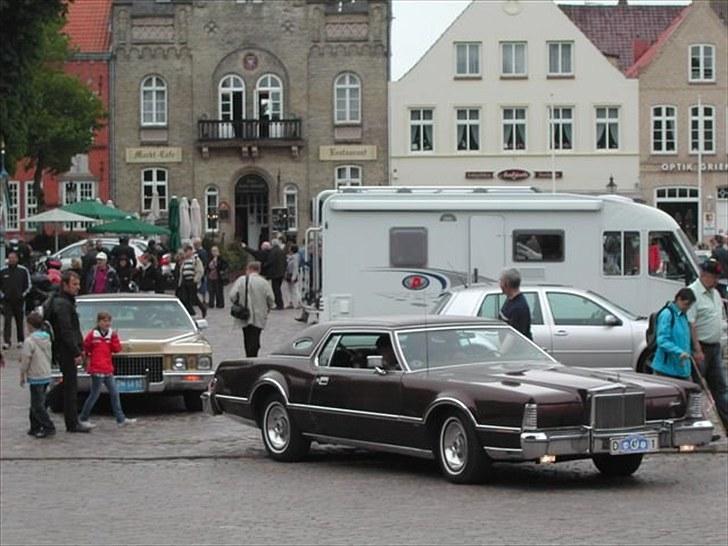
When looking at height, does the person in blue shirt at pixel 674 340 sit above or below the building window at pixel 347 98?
below

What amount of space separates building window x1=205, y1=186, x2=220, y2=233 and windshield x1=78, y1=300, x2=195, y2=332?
46.7 m

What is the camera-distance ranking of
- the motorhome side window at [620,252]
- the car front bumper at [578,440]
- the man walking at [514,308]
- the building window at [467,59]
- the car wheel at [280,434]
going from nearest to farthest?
1. the car front bumper at [578,440]
2. the car wheel at [280,434]
3. the man walking at [514,308]
4. the motorhome side window at [620,252]
5. the building window at [467,59]

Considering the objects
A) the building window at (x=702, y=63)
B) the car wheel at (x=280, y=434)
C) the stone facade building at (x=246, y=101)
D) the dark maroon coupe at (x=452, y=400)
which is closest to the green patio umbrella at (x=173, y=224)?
the stone facade building at (x=246, y=101)

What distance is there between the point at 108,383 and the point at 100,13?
193 feet

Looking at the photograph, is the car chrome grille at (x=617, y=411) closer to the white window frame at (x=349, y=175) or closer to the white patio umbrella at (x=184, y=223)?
the white patio umbrella at (x=184, y=223)

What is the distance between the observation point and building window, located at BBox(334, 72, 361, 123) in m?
68.3

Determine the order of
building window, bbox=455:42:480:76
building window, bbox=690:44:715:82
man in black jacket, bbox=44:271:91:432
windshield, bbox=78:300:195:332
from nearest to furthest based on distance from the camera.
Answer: man in black jacket, bbox=44:271:91:432 < windshield, bbox=78:300:195:332 < building window, bbox=455:42:480:76 < building window, bbox=690:44:715:82

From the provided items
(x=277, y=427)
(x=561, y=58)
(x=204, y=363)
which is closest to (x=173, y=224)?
(x=561, y=58)

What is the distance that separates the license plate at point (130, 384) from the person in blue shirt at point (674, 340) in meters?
6.84

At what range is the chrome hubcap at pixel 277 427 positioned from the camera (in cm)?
1680

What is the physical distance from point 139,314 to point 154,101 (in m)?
48.2

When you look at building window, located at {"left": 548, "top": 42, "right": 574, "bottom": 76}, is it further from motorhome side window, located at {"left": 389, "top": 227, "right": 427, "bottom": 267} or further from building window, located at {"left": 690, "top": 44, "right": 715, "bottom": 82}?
motorhome side window, located at {"left": 389, "top": 227, "right": 427, "bottom": 267}

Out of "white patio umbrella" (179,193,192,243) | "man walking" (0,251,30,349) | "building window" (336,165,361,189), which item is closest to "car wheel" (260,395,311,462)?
"man walking" (0,251,30,349)

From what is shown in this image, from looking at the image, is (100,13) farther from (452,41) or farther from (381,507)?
(381,507)
